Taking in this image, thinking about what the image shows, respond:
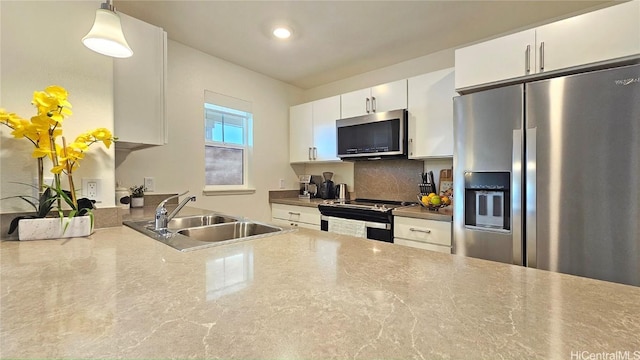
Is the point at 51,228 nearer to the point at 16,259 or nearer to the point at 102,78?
the point at 16,259

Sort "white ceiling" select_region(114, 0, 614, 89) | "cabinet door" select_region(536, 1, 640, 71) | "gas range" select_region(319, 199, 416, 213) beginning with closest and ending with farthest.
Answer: "cabinet door" select_region(536, 1, 640, 71), "white ceiling" select_region(114, 0, 614, 89), "gas range" select_region(319, 199, 416, 213)

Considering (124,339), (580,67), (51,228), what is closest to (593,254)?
(580,67)

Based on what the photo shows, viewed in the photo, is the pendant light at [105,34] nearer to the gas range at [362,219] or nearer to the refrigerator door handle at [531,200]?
the gas range at [362,219]

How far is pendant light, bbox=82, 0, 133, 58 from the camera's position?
3.70ft

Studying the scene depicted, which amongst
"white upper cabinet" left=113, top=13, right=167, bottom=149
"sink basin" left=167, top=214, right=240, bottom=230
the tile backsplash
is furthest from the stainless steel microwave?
"white upper cabinet" left=113, top=13, right=167, bottom=149

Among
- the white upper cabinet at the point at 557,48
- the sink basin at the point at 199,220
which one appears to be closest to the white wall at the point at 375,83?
the white upper cabinet at the point at 557,48

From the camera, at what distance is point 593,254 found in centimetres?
142

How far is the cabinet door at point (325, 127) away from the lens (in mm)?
3053

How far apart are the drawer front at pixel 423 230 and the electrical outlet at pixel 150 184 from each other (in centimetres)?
206

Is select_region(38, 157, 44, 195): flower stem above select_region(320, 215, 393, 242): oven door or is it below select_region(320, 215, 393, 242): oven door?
above

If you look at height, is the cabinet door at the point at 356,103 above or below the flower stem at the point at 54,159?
above

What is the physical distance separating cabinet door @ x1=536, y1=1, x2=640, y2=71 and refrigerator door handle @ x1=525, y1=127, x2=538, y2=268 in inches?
17.7

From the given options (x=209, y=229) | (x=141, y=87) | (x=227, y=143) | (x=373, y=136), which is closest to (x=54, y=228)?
(x=209, y=229)

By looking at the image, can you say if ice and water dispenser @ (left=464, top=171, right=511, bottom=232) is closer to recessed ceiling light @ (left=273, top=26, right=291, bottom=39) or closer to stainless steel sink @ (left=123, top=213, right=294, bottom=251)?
stainless steel sink @ (left=123, top=213, right=294, bottom=251)
